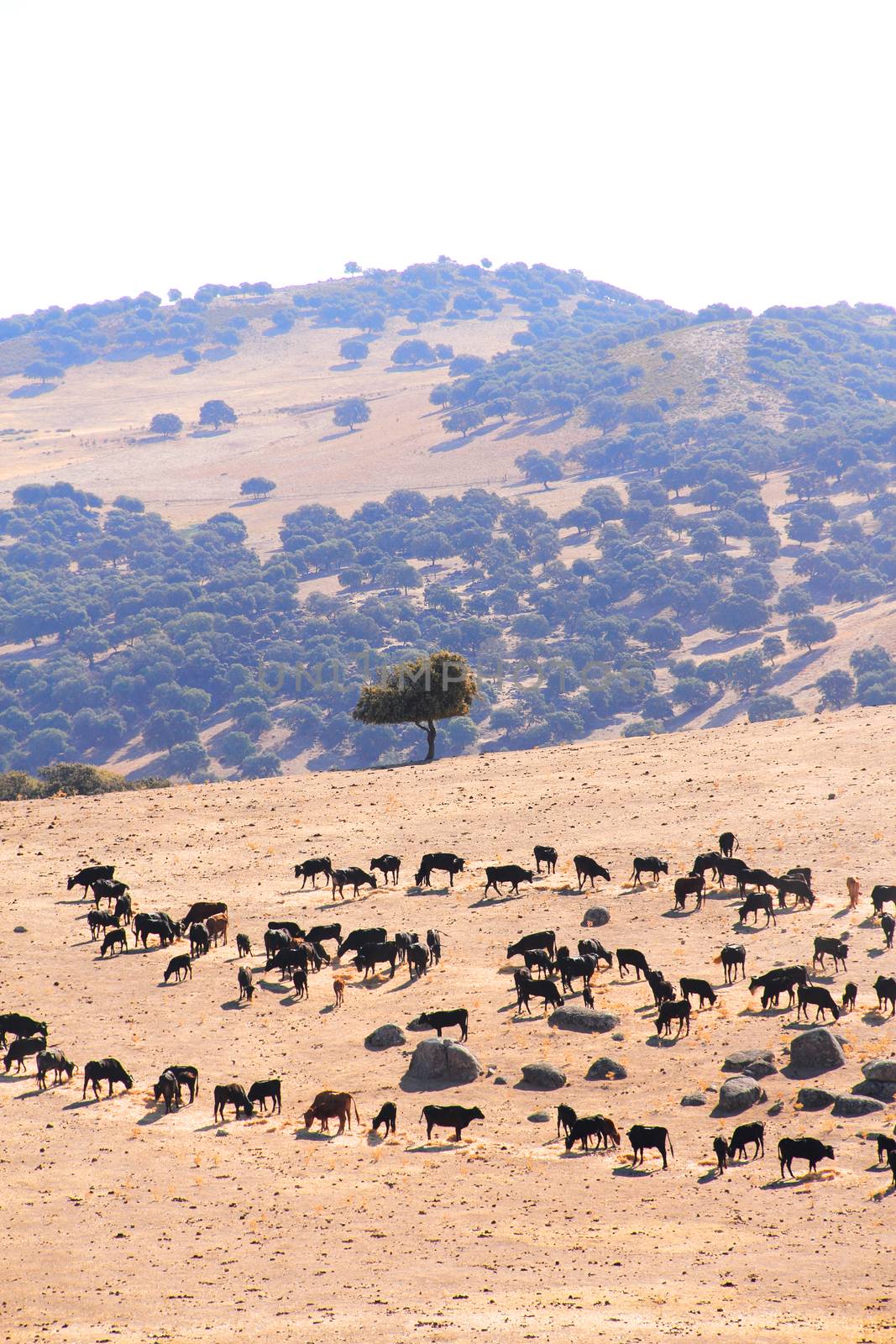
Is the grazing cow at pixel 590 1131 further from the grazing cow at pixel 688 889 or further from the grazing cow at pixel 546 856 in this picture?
the grazing cow at pixel 546 856

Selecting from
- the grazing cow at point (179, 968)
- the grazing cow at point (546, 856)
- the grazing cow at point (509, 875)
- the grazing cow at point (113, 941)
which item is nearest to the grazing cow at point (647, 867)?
the grazing cow at point (546, 856)

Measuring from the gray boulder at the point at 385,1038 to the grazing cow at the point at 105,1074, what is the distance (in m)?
5.64

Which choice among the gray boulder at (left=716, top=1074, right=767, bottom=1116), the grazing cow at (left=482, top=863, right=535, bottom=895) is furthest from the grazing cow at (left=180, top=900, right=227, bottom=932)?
the gray boulder at (left=716, top=1074, right=767, bottom=1116)

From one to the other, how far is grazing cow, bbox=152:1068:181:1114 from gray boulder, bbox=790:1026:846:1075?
13370 mm

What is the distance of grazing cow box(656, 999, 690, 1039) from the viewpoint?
32656mm

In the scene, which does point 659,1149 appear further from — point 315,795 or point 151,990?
point 315,795

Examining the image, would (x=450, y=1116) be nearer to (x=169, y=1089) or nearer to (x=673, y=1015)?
(x=169, y=1089)

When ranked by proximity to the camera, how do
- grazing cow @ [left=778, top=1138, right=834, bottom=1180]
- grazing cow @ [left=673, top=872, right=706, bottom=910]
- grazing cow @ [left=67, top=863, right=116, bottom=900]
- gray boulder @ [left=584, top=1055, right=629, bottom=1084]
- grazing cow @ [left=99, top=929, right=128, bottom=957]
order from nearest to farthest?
1. grazing cow @ [left=778, top=1138, right=834, bottom=1180]
2. gray boulder @ [left=584, top=1055, right=629, bottom=1084]
3. grazing cow @ [left=99, top=929, right=128, bottom=957]
4. grazing cow @ [left=673, top=872, right=706, bottom=910]
5. grazing cow @ [left=67, top=863, right=116, bottom=900]

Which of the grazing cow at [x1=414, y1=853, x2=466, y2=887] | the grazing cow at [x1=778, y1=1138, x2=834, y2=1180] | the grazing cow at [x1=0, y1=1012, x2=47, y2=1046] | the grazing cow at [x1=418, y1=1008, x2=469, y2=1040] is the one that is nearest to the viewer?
the grazing cow at [x1=778, y1=1138, x2=834, y2=1180]

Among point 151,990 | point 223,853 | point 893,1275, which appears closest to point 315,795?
point 223,853

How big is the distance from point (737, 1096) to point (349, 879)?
18.5 metres

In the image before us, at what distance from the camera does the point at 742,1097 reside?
28.7 m

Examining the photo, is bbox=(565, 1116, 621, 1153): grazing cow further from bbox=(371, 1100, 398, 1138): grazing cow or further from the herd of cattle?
bbox=(371, 1100, 398, 1138): grazing cow

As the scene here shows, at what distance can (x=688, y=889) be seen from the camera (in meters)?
41.8
